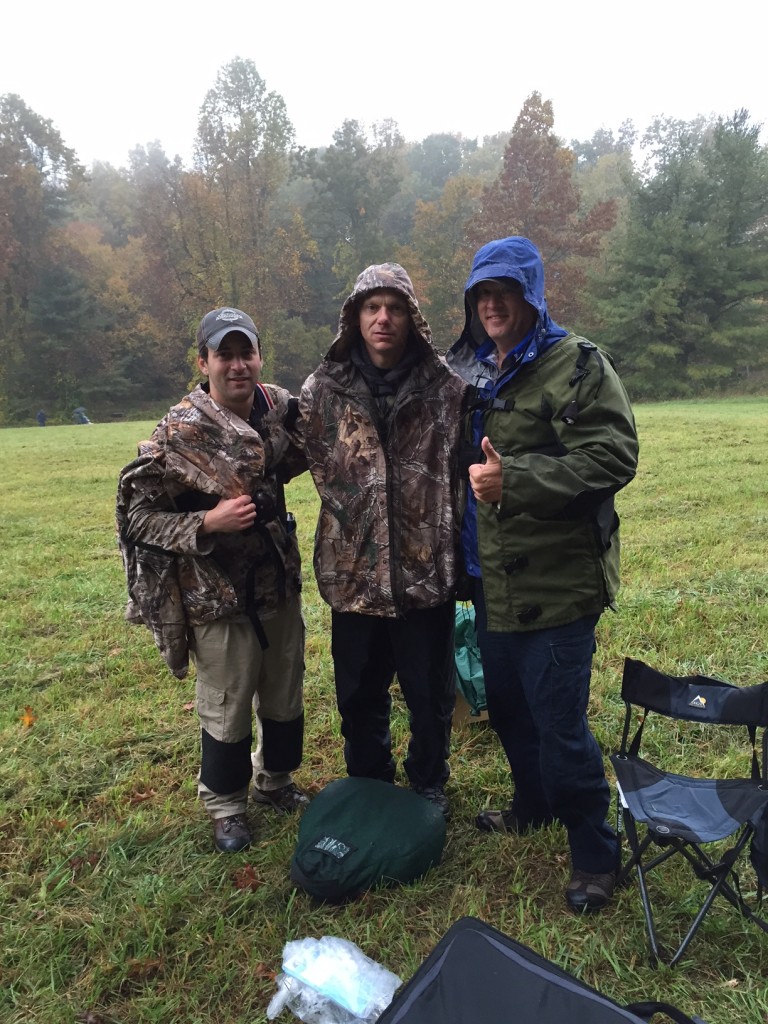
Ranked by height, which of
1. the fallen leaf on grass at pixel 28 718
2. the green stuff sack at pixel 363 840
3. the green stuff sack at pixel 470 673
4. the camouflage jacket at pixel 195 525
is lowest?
the fallen leaf on grass at pixel 28 718

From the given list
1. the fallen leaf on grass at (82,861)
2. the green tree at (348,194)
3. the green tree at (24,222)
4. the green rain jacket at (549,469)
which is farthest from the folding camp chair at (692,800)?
the green tree at (348,194)

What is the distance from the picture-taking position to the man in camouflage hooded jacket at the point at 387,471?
246cm

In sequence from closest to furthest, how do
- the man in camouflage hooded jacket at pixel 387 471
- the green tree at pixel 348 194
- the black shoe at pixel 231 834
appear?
the man in camouflage hooded jacket at pixel 387 471
the black shoe at pixel 231 834
the green tree at pixel 348 194

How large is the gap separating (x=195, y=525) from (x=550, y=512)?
1.19 meters

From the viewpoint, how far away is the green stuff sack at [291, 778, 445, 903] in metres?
2.43

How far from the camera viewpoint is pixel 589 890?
234cm

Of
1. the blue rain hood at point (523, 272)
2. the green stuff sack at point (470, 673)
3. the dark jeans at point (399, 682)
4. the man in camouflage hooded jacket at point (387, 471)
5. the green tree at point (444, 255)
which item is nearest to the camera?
the blue rain hood at point (523, 272)

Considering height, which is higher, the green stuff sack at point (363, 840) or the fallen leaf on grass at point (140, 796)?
the green stuff sack at point (363, 840)

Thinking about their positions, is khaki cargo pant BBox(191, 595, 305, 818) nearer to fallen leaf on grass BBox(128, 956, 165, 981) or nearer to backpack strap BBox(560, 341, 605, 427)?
fallen leaf on grass BBox(128, 956, 165, 981)

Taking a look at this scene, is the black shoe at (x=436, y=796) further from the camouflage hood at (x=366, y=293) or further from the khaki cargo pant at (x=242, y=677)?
the camouflage hood at (x=366, y=293)

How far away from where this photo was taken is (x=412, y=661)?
8.64 ft

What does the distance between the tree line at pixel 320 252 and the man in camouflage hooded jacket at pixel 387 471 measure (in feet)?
85.5

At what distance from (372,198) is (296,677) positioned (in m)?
40.3

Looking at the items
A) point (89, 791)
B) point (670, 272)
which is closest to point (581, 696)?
point (89, 791)
